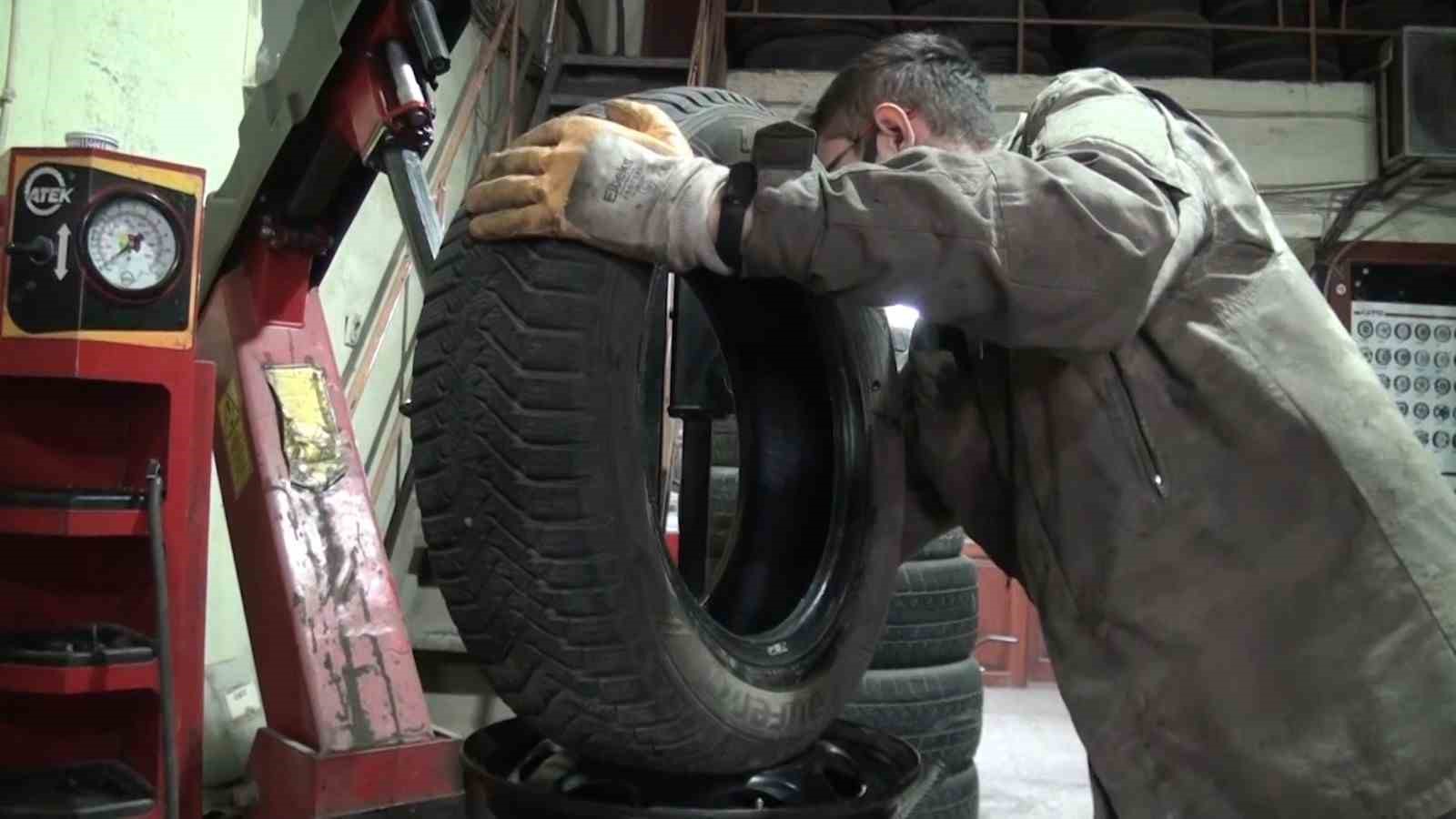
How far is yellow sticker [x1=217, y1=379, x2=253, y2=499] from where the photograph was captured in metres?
1.51

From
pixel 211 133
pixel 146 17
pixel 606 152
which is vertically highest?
pixel 146 17

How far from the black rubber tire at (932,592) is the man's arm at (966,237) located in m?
1.53

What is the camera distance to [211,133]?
97.8 inches

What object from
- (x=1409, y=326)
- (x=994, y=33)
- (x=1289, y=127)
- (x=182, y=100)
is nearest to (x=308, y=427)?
(x=182, y=100)

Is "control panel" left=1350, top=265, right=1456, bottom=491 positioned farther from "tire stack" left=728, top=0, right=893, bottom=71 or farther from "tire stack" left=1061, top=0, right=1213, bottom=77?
"tire stack" left=728, top=0, right=893, bottom=71

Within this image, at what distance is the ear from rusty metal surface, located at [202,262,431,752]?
880mm

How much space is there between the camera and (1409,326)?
5.13 metres

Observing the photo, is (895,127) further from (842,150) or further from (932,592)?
(932,592)

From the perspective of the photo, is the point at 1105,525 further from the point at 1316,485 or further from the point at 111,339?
the point at 111,339

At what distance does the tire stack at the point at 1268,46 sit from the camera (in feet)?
16.5

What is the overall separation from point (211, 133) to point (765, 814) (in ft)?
7.09

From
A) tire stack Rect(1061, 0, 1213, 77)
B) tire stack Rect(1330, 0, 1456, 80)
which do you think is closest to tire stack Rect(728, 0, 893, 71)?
tire stack Rect(1061, 0, 1213, 77)

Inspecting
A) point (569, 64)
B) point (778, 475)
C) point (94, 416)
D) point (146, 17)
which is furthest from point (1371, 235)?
point (94, 416)

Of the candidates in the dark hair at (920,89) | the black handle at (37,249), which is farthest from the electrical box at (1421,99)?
the black handle at (37,249)
